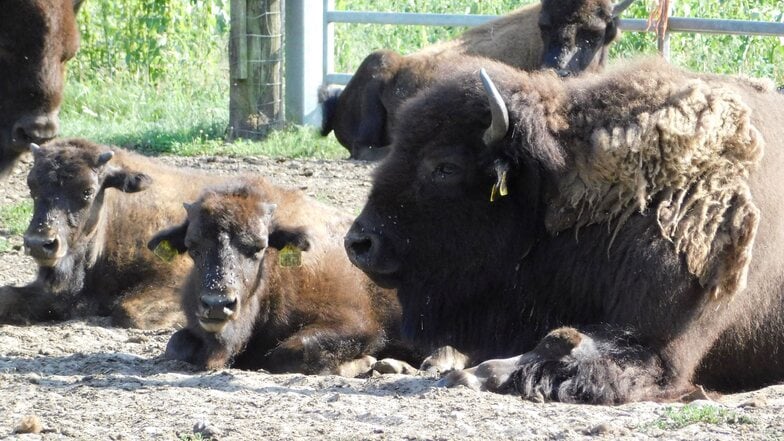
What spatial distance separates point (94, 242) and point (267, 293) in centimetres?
157

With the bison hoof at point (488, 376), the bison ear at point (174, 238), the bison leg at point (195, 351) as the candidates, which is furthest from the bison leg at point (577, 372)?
the bison ear at point (174, 238)

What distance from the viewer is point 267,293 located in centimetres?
718

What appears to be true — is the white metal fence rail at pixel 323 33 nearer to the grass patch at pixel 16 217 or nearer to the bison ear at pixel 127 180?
the grass patch at pixel 16 217

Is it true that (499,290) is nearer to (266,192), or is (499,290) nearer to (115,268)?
(266,192)

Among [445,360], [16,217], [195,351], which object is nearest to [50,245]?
[195,351]

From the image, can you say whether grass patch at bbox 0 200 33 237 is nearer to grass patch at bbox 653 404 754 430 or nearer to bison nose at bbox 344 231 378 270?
bison nose at bbox 344 231 378 270

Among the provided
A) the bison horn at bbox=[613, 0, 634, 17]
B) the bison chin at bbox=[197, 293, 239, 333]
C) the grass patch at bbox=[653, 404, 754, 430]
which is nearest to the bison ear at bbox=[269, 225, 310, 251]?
the bison chin at bbox=[197, 293, 239, 333]

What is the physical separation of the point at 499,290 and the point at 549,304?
242mm

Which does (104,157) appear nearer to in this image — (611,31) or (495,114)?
(495,114)

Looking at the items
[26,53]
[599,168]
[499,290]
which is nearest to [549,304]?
[499,290]

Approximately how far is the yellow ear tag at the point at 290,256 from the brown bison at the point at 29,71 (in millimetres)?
2951

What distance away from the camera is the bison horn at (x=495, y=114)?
18.3 ft

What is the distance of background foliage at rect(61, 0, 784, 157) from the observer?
45.7 feet

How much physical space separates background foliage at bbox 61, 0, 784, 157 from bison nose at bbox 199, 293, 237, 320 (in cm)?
671
